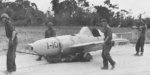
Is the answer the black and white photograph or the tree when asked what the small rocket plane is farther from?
the tree

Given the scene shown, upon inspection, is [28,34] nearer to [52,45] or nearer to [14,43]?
[52,45]

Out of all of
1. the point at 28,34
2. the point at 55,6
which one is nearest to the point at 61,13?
the point at 55,6

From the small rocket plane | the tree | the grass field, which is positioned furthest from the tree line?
the small rocket plane

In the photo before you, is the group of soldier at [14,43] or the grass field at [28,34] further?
the grass field at [28,34]

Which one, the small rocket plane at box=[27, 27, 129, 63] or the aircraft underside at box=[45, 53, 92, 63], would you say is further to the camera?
the aircraft underside at box=[45, 53, 92, 63]

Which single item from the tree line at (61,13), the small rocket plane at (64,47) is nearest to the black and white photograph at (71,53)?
the small rocket plane at (64,47)

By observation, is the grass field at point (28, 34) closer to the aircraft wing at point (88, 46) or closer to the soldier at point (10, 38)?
the aircraft wing at point (88, 46)

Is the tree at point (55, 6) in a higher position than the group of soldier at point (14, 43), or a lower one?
higher

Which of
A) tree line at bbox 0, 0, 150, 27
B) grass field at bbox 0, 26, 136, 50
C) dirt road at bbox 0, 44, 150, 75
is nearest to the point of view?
dirt road at bbox 0, 44, 150, 75

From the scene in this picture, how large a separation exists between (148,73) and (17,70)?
14.6 ft

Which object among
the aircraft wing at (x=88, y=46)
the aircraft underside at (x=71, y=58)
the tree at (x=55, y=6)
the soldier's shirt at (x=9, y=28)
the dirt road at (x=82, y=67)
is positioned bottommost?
the dirt road at (x=82, y=67)

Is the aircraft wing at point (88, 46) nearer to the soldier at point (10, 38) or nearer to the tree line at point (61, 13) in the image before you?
the soldier at point (10, 38)

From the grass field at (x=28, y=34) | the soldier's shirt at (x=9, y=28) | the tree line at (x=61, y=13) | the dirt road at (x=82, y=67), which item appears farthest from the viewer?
the tree line at (x=61, y=13)

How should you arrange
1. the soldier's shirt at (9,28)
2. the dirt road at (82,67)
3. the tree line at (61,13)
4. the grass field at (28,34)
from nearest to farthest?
the soldier's shirt at (9,28)
the dirt road at (82,67)
the grass field at (28,34)
the tree line at (61,13)
